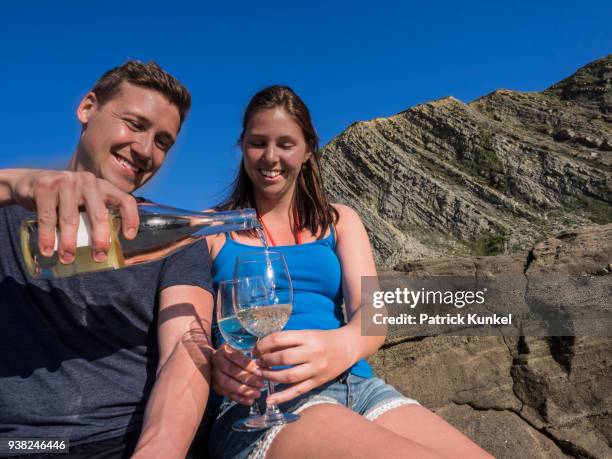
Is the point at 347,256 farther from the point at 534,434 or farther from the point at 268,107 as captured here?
the point at 534,434

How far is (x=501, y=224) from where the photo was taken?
37.8 ft

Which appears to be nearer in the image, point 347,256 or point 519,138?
point 347,256

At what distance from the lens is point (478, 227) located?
39.0 ft

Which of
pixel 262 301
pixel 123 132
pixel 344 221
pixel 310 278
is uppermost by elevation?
pixel 123 132

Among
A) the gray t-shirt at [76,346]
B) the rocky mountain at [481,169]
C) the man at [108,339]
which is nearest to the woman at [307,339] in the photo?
the man at [108,339]

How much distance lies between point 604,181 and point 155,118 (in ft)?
34.7

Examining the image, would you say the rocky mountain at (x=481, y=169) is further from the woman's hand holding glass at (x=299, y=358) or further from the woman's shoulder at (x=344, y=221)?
the woman's hand holding glass at (x=299, y=358)

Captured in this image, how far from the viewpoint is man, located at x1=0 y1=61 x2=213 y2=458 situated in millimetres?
1446

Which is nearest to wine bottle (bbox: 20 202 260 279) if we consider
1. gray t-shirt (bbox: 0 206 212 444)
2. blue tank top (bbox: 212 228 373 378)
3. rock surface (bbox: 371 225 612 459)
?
gray t-shirt (bbox: 0 206 212 444)

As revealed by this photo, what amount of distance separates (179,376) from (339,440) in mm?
490

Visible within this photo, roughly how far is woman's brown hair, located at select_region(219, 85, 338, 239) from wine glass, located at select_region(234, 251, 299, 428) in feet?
2.80

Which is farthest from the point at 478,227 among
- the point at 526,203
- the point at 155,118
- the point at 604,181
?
the point at 155,118

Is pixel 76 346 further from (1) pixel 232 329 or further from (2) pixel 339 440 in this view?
(2) pixel 339 440

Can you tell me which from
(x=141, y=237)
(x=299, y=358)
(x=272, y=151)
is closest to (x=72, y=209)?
(x=141, y=237)
